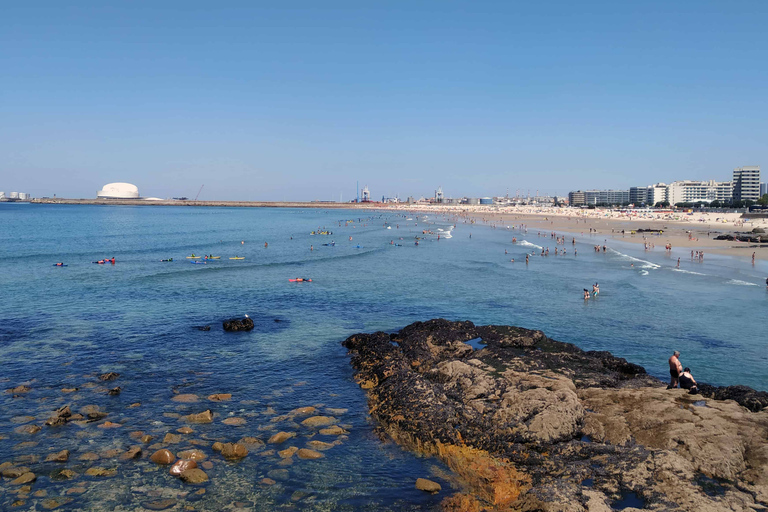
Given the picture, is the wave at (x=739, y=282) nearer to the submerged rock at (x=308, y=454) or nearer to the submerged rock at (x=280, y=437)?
the submerged rock at (x=308, y=454)

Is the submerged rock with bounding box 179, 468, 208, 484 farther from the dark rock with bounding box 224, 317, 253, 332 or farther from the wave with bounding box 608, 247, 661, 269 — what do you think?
the wave with bounding box 608, 247, 661, 269

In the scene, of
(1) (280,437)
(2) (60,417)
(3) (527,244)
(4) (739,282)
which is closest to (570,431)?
(1) (280,437)

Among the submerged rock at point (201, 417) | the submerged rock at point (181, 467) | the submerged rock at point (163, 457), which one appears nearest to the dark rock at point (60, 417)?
the submerged rock at point (201, 417)

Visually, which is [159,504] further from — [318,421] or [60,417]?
[60,417]

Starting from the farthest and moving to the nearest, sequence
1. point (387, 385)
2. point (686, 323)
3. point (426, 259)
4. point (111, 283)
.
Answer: point (426, 259), point (111, 283), point (686, 323), point (387, 385)

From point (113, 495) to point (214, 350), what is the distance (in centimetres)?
1363

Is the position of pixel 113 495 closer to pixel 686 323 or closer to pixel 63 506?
pixel 63 506

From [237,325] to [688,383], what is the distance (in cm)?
2443

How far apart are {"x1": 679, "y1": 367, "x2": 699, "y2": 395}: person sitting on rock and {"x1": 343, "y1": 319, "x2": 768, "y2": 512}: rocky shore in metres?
0.51

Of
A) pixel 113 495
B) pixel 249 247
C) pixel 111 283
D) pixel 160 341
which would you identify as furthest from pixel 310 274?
pixel 113 495

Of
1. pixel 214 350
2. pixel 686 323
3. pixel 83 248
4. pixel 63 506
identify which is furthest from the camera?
pixel 83 248

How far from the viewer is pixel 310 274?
5434cm

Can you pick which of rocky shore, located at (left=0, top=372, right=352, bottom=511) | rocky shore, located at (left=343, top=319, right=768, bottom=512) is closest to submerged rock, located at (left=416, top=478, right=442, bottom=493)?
rocky shore, located at (left=343, top=319, right=768, bottom=512)

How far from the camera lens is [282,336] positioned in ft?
98.0
